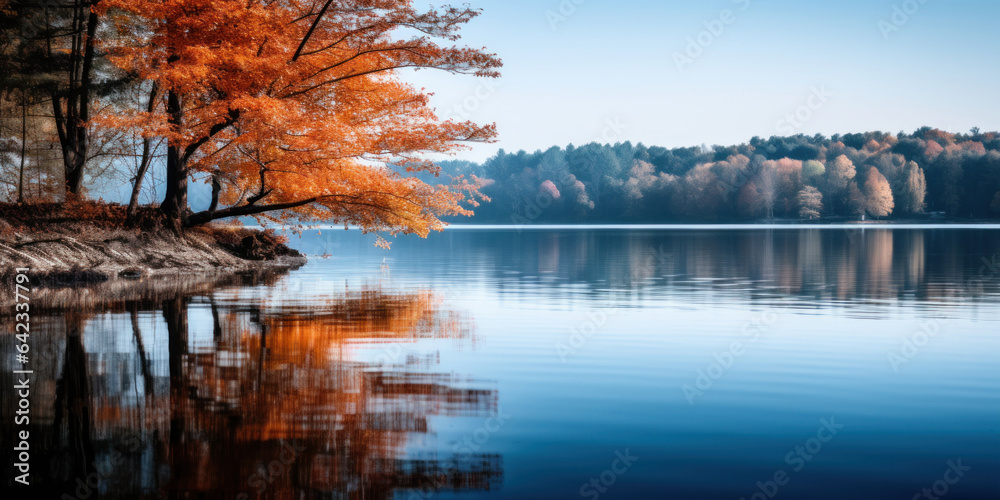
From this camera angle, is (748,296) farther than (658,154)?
No

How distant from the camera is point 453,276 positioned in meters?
27.3

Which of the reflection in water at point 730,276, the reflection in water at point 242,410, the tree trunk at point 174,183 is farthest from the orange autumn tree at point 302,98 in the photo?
the reflection in water at point 242,410

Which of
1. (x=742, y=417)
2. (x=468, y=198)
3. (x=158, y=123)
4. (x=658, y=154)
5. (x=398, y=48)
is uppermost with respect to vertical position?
(x=658, y=154)

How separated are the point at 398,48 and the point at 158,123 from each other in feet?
24.0

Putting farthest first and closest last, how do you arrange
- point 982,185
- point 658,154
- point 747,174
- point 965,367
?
point 658,154 → point 747,174 → point 982,185 → point 965,367

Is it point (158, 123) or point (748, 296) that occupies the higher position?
point (158, 123)

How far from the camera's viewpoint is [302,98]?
26328 mm

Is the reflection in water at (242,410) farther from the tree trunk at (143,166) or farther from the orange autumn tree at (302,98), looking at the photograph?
the tree trunk at (143,166)

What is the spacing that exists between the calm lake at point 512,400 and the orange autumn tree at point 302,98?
8570mm

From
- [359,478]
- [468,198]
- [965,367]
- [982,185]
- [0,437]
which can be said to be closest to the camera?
[359,478]

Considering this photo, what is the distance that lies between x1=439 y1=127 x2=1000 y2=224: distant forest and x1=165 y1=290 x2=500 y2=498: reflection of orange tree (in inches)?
5371

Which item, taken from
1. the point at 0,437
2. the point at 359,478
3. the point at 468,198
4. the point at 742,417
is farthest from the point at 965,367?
the point at 468,198

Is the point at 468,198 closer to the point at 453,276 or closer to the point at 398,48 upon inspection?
the point at 453,276

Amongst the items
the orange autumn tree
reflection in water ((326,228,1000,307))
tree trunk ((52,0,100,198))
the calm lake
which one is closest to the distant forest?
reflection in water ((326,228,1000,307))
